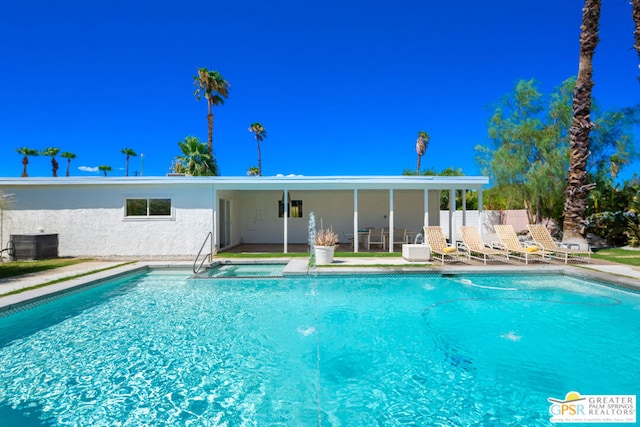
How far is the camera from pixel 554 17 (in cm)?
1437

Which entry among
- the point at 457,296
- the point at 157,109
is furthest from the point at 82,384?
the point at 157,109

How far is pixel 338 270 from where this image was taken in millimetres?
8656

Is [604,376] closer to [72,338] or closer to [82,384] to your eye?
[82,384]

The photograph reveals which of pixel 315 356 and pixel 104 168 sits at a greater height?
pixel 104 168

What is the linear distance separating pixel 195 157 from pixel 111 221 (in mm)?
11830

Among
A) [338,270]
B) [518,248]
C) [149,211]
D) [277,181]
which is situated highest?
[277,181]

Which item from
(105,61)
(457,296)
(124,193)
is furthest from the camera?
(105,61)

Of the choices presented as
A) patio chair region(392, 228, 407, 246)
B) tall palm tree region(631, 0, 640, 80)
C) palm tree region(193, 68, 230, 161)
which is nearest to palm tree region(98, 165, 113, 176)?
palm tree region(193, 68, 230, 161)

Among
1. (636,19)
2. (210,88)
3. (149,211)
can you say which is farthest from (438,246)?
(210,88)

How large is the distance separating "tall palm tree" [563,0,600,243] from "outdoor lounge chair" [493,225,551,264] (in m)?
4.13

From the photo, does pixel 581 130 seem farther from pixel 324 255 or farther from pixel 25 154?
pixel 25 154

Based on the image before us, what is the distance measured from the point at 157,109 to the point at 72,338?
98.1 ft

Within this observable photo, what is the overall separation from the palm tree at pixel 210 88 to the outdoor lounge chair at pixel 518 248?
68.6 feet

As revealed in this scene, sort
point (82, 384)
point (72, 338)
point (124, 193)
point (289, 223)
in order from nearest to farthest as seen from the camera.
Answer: point (82, 384)
point (72, 338)
point (124, 193)
point (289, 223)
